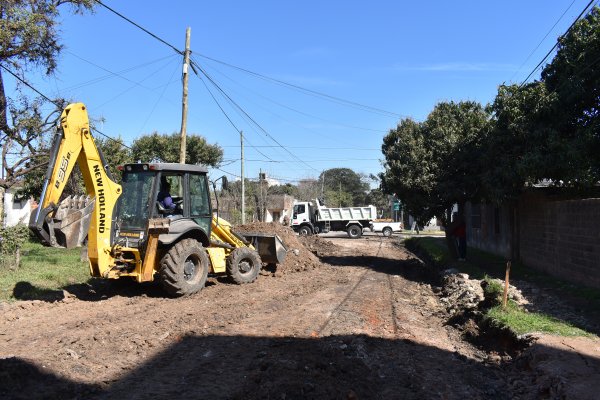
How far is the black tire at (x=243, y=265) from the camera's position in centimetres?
1243

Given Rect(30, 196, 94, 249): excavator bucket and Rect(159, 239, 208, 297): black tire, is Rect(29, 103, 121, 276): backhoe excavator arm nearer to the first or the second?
Rect(30, 196, 94, 249): excavator bucket

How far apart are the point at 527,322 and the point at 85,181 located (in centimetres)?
793

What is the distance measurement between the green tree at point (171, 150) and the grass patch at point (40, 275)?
14179 millimetres

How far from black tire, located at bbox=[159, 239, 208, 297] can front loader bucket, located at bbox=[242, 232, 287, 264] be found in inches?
134

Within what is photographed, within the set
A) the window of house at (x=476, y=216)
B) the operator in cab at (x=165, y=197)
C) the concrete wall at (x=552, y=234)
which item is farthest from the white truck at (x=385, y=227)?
the operator in cab at (x=165, y=197)

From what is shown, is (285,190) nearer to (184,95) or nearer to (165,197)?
(184,95)

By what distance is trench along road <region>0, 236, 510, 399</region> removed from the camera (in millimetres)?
5266

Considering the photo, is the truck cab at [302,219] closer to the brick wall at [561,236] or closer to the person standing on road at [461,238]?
the person standing on road at [461,238]

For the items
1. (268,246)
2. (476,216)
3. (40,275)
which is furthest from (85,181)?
(476,216)

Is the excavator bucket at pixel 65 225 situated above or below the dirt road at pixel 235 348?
above

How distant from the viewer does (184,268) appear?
10664 mm

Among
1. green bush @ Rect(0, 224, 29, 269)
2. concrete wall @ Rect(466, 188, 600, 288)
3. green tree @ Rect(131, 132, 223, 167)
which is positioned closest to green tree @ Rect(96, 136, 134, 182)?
green tree @ Rect(131, 132, 223, 167)

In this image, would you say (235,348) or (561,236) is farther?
(561,236)

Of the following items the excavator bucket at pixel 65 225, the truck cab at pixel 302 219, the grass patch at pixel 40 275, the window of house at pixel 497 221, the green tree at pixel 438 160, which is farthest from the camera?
the truck cab at pixel 302 219
